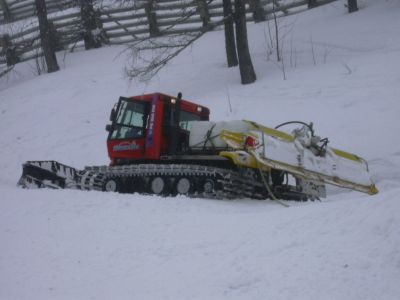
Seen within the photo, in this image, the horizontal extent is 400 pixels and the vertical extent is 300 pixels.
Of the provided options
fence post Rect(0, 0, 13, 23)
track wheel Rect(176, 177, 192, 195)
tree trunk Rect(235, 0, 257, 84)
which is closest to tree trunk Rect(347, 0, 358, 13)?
tree trunk Rect(235, 0, 257, 84)

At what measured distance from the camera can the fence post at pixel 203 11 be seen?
16.8 m

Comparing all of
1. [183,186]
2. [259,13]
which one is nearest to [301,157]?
[183,186]

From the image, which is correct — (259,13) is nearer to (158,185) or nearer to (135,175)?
(135,175)

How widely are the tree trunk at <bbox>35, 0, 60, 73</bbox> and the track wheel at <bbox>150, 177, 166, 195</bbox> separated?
13230 millimetres

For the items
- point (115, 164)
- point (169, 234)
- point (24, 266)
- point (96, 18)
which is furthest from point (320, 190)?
point (96, 18)

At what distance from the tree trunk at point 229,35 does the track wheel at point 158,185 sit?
7.14 meters

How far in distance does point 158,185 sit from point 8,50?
17336mm

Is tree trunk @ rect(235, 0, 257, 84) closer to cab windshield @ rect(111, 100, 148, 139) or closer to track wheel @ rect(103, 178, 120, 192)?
cab windshield @ rect(111, 100, 148, 139)

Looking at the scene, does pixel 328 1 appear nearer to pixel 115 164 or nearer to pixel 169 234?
pixel 115 164

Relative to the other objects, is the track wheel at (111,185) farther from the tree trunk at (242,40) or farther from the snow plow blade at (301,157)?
the tree trunk at (242,40)

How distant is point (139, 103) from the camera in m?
11.4

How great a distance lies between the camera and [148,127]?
11289 mm

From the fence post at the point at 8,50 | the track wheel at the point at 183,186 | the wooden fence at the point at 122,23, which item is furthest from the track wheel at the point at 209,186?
the fence post at the point at 8,50

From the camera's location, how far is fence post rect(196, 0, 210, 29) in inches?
661
